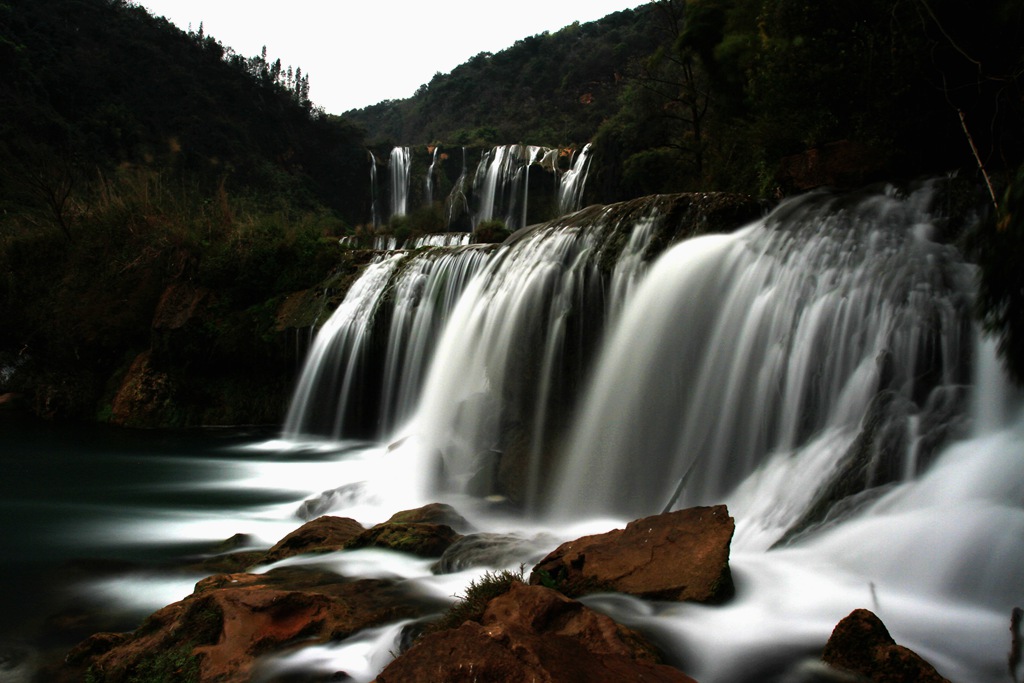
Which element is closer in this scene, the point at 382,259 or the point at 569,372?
the point at 569,372

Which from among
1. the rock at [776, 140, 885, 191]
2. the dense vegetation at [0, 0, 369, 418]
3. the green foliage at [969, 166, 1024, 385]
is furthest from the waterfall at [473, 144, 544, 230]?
the green foliage at [969, 166, 1024, 385]

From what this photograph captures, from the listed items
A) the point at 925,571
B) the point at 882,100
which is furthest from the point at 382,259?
the point at 925,571

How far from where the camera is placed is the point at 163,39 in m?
44.7

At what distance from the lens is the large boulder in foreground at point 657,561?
364 centimetres

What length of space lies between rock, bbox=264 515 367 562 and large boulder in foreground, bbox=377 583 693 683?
108 inches

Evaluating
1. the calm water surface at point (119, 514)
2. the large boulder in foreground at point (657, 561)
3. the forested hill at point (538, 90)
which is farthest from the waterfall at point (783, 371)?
the forested hill at point (538, 90)

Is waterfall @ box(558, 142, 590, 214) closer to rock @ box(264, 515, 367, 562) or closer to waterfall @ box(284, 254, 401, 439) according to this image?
waterfall @ box(284, 254, 401, 439)

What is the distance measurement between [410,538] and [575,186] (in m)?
21.7

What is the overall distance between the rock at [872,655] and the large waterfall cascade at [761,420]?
0.80ft

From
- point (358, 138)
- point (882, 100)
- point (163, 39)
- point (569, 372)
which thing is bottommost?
point (569, 372)

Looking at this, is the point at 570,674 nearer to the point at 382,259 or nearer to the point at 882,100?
the point at 882,100

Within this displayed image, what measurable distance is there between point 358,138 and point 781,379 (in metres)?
47.1

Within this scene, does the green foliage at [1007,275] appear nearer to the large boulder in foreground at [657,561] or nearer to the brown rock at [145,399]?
the large boulder in foreground at [657,561]

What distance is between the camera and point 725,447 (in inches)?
232
